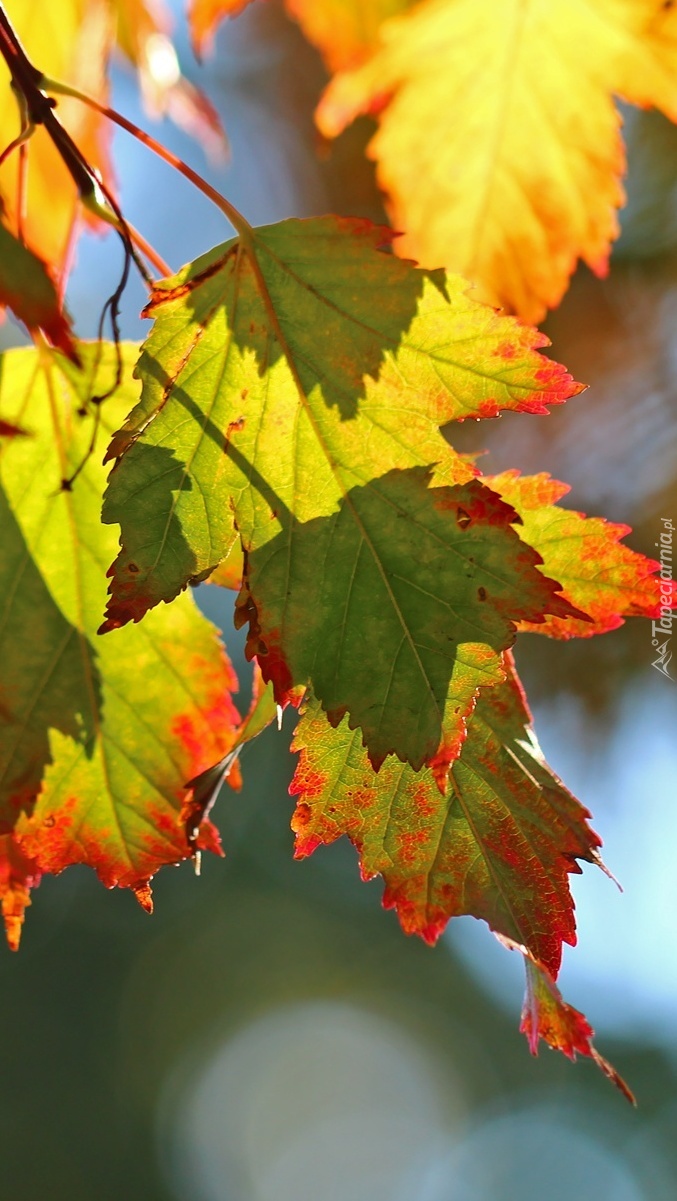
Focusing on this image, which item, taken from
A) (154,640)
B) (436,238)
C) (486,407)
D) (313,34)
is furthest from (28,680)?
(313,34)

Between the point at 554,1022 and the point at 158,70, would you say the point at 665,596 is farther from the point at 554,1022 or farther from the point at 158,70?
the point at 158,70

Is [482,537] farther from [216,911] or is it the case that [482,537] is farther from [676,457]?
[216,911]

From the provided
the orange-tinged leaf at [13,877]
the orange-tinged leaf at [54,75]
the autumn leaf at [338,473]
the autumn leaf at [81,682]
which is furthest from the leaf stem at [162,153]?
the orange-tinged leaf at [13,877]

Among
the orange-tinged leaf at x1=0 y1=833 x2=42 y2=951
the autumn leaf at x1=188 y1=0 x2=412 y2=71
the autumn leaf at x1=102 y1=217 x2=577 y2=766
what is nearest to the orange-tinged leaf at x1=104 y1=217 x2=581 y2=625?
the autumn leaf at x1=102 y1=217 x2=577 y2=766

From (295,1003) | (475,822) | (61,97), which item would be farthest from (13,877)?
(295,1003)

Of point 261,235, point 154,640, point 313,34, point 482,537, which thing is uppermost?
point 313,34

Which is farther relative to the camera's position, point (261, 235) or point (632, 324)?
point (632, 324)

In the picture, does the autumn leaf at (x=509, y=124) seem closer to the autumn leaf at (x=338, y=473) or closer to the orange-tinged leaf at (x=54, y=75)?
the orange-tinged leaf at (x=54, y=75)
